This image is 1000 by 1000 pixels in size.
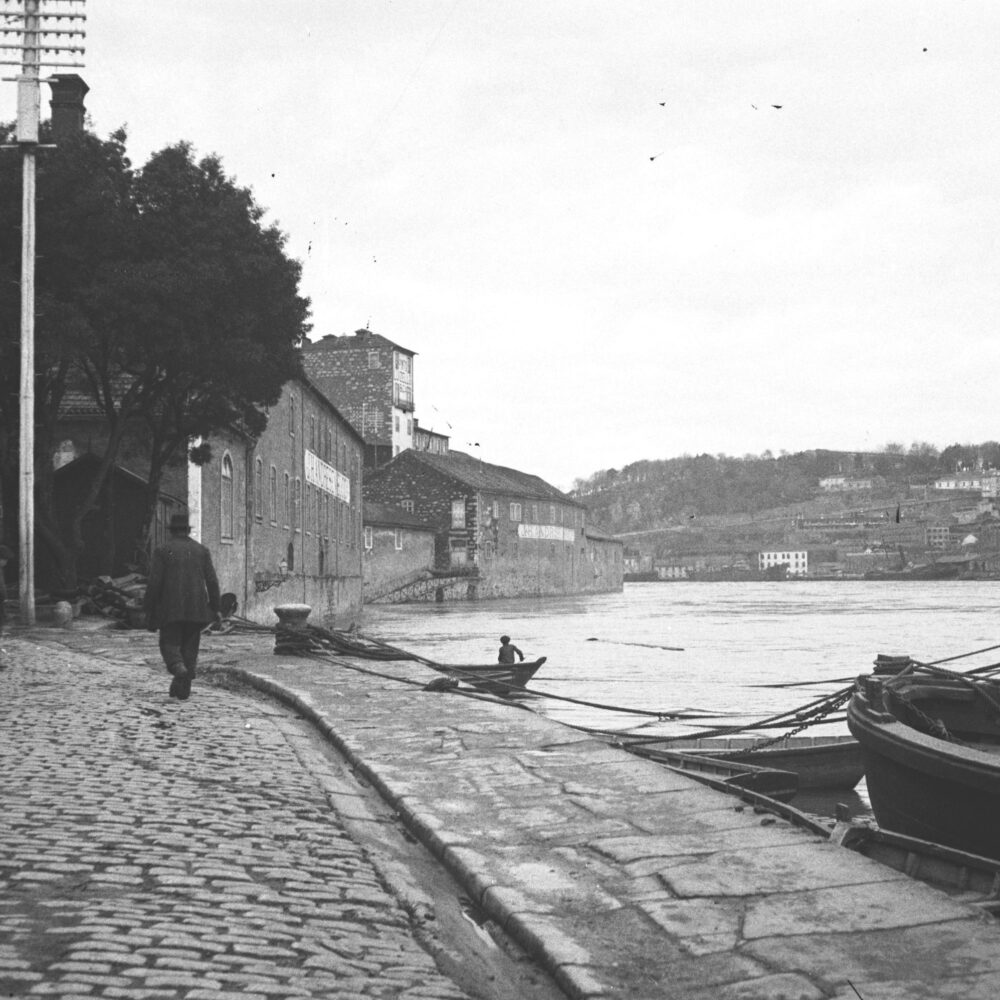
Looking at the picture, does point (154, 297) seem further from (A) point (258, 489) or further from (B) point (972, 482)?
(B) point (972, 482)

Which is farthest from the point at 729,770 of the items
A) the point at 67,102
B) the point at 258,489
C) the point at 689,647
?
the point at 689,647

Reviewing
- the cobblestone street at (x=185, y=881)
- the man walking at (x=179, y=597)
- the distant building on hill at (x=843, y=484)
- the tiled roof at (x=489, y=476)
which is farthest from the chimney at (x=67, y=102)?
the distant building on hill at (x=843, y=484)

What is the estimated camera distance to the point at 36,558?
79.1ft

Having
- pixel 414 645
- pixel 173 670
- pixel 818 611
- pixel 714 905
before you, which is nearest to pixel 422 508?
pixel 818 611

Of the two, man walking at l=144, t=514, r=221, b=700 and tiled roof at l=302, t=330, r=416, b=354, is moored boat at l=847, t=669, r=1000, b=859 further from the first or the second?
tiled roof at l=302, t=330, r=416, b=354

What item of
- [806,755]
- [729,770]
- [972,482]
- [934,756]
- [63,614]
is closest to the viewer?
[934,756]

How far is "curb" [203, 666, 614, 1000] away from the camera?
3.71 meters

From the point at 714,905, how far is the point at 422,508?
68.5 metres

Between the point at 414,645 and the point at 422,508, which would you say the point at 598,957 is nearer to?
the point at 414,645

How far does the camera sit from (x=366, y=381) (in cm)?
7956

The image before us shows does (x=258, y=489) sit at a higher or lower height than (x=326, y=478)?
lower

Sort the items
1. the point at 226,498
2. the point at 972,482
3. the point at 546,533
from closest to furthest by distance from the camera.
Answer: the point at 226,498 → the point at 546,533 → the point at 972,482

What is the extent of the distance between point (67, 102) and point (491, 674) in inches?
686

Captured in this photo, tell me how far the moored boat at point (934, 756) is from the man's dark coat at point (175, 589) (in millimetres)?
5272
